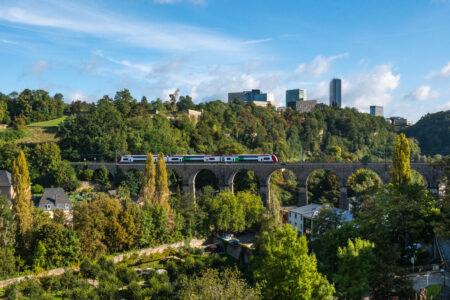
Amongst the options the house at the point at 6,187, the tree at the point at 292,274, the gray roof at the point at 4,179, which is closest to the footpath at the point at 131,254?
the tree at the point at 292,274

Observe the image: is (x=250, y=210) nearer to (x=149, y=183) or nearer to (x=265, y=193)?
(x=265, y=193)

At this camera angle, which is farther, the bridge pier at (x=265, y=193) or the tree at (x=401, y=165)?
the bridge pier at (x=265, y=193)

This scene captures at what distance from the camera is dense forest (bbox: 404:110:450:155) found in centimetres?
10225

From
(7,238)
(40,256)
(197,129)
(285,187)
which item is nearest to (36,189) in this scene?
(7,238)

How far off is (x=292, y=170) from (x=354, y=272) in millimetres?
29005

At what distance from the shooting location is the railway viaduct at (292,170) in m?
43.2

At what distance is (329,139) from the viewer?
94.5 metres

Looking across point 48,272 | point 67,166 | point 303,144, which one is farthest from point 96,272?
point 303,144

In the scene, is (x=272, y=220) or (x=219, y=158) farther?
(x=219, y=158)

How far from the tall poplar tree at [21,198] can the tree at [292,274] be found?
1992cm

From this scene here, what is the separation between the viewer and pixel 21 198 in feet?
95.0

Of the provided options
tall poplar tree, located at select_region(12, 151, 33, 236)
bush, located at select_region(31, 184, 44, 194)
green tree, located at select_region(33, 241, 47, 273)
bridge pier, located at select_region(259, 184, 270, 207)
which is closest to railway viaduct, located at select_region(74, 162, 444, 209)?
bridge pier, located at select_region(259, 184, 270, 207)

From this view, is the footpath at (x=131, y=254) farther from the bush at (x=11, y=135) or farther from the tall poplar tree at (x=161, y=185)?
the bush at (x=11, y=135)

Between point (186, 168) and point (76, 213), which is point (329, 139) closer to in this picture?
point (186, 168)
